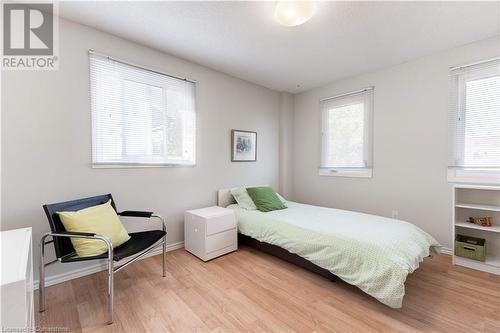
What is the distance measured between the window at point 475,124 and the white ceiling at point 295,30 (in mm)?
412

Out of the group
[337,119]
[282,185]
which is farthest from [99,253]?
[337,119]

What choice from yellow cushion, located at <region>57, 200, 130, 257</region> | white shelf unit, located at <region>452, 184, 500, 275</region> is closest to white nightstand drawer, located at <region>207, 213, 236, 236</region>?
yellow cushion, located at <region>57, 200, 130, 257</region>

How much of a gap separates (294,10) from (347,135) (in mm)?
2389

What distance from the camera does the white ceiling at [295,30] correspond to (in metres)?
1.95

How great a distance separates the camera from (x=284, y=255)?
2508mm

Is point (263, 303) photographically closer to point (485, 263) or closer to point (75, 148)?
point (75, 148)

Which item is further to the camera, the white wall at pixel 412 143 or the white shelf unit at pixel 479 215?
the white wall at pixel 412 143

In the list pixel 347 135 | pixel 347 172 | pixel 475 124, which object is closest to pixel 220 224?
pixel 347 172

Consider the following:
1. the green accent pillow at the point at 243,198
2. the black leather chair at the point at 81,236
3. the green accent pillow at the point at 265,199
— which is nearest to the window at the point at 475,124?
the green accent pillow at the point at 265,199

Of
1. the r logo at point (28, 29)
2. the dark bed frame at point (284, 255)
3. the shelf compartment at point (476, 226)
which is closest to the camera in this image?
the r logo at point (28, 29)

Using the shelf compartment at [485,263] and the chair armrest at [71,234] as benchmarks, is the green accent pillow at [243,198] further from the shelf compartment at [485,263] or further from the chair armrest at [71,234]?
the shelf compartment at [485,263]

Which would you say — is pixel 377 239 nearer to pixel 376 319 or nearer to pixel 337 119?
pixel 376 319

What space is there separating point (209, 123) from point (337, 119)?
2148 millimetres

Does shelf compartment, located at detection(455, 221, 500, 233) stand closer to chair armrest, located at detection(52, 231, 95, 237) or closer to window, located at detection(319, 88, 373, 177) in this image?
window, located at detection(319, 88, 373, 177)
